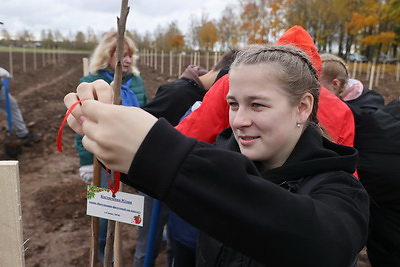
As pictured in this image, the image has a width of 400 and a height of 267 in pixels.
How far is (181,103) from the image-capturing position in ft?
8.18

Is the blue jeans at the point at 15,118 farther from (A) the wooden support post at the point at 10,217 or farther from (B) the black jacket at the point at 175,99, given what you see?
(A) the wooden support post at the point at 10,217

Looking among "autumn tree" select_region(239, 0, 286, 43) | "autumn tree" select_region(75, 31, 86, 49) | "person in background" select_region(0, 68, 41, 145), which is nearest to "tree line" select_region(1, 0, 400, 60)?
"autumn tree" select_region(239, 0, 286, 43)

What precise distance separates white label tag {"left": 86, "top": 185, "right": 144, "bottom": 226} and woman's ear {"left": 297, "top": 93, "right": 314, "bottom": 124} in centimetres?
61

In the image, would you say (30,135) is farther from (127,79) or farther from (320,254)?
(320,254)

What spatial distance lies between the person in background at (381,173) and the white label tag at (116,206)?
1.55 m

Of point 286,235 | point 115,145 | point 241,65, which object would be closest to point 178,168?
point 115,145

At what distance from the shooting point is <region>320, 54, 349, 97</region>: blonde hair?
Answer: 240 centimetres

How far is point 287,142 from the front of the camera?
3.70 ft

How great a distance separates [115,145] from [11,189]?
1.94 ft

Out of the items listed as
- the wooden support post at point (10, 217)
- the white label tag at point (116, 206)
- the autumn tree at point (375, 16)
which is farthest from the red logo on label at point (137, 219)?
the autumn tree at point (375, 16)

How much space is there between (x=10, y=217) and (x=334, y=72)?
220 cm

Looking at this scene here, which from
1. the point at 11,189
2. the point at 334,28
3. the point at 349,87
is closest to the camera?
the point at 11,189

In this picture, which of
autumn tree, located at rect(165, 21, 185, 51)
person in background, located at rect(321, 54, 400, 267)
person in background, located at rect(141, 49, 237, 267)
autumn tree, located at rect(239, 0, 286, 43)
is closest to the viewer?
person in background, located at rect(321, 54, 400, 267)

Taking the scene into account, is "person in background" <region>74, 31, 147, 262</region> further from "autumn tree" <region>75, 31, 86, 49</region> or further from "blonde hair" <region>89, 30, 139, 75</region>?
"autumn tree" <region>75, 31, 86, 49</region>
